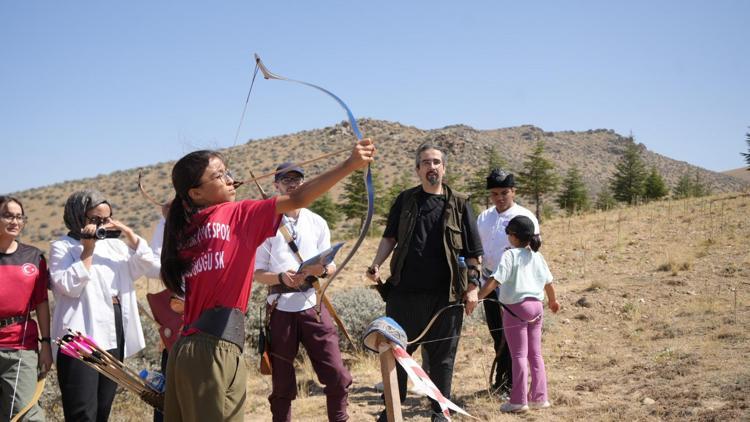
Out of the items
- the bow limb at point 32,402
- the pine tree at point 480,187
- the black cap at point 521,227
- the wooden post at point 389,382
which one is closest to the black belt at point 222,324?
the wooden post at point 389,382

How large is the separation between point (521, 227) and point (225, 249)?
11.0 feet

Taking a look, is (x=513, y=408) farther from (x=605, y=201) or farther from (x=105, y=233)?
(x=605, y=201)

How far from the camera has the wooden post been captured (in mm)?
2941

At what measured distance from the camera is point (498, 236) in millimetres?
5891

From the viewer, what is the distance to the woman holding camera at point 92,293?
13.0ft

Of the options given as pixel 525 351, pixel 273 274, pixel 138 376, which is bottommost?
pixel 525 351

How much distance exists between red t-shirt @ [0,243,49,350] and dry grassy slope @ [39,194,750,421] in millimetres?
2616

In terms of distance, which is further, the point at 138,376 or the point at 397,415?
the point at 138,376

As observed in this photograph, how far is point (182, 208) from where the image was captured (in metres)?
2.73

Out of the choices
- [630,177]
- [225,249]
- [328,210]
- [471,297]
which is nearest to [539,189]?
[630,177]

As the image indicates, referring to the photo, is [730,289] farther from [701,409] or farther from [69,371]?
[69,371]

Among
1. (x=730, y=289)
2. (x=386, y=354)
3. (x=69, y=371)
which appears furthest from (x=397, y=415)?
(x=730, y=289)

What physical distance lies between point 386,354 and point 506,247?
301 centimetres

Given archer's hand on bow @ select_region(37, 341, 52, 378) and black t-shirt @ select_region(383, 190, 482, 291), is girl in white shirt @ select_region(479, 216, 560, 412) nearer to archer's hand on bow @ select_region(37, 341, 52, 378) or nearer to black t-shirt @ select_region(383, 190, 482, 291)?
black t-shirt @ select_region(383, 190, 482, 291)
